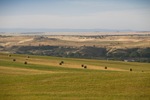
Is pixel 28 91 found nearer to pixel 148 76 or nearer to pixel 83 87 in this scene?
pixel 83 87

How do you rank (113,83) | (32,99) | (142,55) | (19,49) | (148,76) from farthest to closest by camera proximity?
1. (19,49)
2. (142,55)
3. (148,76)
4. (113,83)
5. (32,99)

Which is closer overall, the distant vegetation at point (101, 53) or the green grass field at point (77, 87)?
the green grass field at point (77, 87)

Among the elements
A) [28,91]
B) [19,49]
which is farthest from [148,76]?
[19,49]

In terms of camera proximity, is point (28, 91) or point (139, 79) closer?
point (28, 91)

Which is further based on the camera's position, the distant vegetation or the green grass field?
the distant vegetation

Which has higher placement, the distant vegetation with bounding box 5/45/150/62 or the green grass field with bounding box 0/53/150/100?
the distant vegetation with bounding box 5/45/150/62

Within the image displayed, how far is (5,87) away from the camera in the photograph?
2762 cm

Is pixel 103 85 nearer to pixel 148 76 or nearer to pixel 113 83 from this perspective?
pixel 113 83

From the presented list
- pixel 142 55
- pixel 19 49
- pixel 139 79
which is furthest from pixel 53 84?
pixel 19 49

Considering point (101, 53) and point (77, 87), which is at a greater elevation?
point (101, 53)

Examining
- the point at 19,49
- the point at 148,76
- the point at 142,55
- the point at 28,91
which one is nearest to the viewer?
the point at 28,91

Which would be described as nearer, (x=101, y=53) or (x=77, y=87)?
(x=77, y=87)

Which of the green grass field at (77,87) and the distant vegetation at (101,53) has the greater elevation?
the distant vegetation at (101,53)

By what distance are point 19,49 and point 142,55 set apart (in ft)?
157
